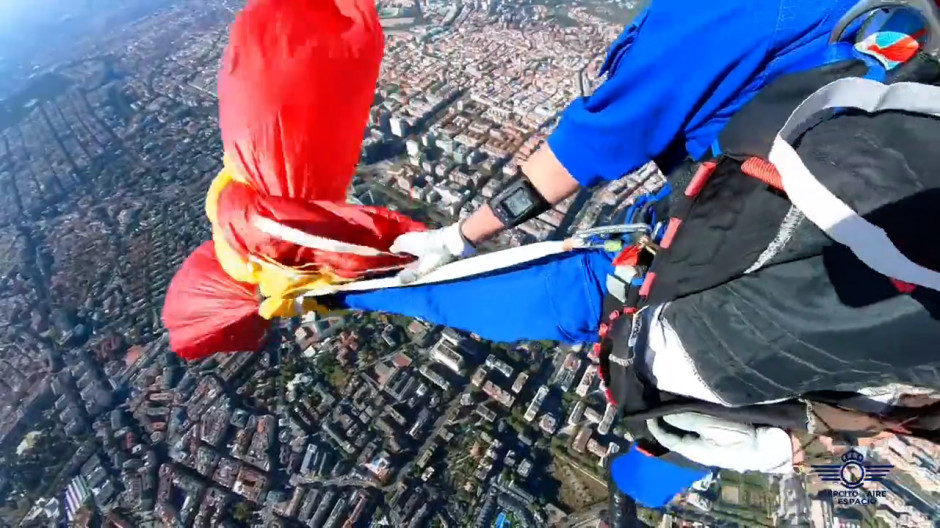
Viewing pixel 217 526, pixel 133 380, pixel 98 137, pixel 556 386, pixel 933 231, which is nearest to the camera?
pixel 933 231

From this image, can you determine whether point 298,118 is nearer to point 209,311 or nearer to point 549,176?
point 209,311

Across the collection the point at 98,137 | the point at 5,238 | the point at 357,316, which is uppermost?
the point at 98,137

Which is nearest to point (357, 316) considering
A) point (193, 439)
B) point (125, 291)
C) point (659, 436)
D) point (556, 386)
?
point (193, 439)

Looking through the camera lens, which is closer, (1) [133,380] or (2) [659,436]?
(2) [659,436]

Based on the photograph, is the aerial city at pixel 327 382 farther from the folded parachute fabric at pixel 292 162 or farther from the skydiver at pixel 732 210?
the skydiver at pixel 732 210

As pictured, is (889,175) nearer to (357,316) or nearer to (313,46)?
(313,46)

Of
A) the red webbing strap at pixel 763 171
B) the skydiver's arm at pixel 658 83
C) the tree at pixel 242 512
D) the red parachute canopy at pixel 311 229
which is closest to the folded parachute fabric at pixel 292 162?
the red parachute canopy at pixel 311 229
